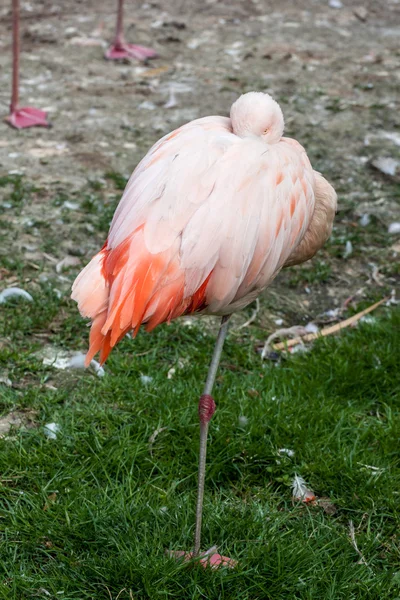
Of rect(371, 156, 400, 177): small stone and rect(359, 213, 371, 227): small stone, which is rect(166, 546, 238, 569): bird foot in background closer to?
rect(359, 213, 371, 227): small stone

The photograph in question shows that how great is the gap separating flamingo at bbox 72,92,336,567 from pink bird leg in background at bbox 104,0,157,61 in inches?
174

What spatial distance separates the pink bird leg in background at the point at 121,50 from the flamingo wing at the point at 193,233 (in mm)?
4526

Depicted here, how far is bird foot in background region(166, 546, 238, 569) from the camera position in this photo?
2.36m

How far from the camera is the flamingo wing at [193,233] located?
2135mm

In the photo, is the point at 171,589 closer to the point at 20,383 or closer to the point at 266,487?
the point at 266,487

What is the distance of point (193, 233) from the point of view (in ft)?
7.11

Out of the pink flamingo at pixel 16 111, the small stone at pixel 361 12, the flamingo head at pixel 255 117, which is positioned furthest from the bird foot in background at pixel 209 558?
the small stone at pixel 361 12

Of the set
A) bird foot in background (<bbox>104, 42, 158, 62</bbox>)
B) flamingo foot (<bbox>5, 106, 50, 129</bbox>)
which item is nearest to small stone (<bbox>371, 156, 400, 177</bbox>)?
flamingo foot (<bbox>5, 106, 50, 129</bbox>)

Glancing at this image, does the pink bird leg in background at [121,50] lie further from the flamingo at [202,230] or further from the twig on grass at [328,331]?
the flamingo at [202,230]

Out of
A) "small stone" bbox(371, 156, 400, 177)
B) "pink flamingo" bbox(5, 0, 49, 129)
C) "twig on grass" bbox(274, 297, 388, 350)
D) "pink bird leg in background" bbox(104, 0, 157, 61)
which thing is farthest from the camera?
"pink bird leg in background" bbox(104, 0, 157, 61)

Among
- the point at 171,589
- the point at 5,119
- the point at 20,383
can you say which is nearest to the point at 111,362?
the point at 20,383

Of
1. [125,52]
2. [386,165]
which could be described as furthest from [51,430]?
[125,52]

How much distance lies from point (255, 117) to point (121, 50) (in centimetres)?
464

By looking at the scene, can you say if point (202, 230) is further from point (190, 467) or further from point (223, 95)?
point (223, 95)
